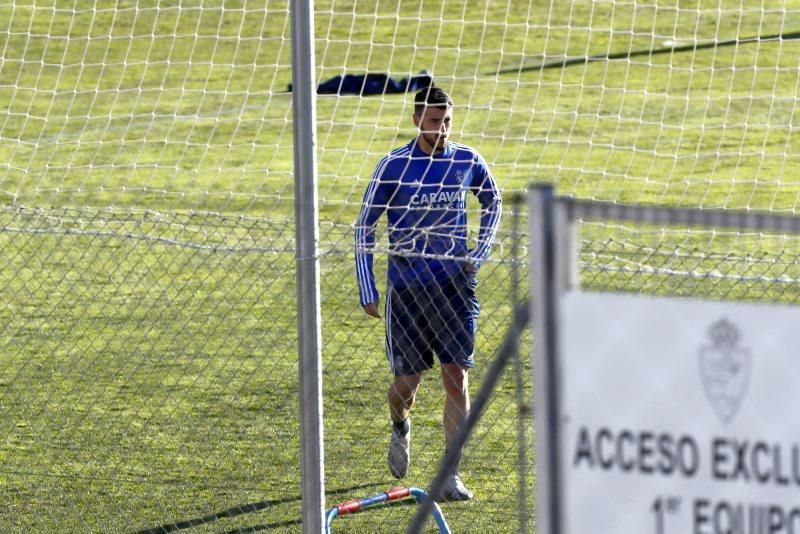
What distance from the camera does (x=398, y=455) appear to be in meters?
6.77

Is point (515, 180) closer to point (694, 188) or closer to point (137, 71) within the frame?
point (694, 188)

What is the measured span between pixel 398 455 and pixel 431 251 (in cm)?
104

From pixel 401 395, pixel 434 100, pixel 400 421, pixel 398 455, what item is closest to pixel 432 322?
pixel 401 395

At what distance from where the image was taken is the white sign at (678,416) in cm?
290

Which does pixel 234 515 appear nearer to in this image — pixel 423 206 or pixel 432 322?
pixel 432 322

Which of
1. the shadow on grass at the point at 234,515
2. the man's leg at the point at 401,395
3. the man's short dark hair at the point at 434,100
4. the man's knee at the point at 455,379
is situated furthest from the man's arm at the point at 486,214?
the shadow on grass at the point at 234,515

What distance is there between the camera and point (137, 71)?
17641 mm

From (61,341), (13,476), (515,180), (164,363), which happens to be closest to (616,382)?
(13,476)

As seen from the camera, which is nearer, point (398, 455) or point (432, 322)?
point (432, 322)

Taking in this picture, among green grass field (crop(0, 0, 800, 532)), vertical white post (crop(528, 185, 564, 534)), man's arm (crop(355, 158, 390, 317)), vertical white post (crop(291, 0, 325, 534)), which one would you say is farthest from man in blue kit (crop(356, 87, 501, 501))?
vertical white post (crop(528, 185, 564, 534))

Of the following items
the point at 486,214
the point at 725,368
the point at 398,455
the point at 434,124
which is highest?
the point at 434,124

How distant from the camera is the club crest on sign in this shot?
115 inches

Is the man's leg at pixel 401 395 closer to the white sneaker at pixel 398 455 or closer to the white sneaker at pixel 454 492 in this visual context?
the white sneaker at pixel 398 455

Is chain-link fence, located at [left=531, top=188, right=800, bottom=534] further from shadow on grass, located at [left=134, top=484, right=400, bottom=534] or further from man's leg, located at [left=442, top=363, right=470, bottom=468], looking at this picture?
man's leg, located at [left=442, top=363, right=470, bottom=468]
